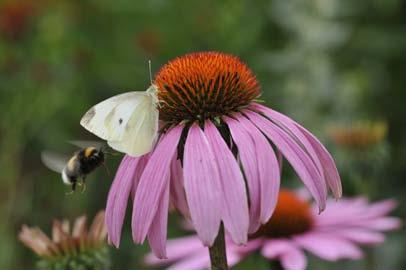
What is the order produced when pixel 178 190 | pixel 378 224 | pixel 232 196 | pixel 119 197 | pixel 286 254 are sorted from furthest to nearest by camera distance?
1. pixel 378 224
2. pixel 286 254
3. pixel 178 190
4. pixel 119 197
5. pixel 232 196

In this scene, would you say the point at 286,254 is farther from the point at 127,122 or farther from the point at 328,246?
the point at 127,122

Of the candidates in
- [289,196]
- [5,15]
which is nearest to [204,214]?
[289,196]

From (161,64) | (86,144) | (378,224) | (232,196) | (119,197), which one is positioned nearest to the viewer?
(232,196)

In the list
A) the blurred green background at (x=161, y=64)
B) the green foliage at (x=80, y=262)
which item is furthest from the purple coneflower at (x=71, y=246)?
the blurred green background at (x=161, y=64)

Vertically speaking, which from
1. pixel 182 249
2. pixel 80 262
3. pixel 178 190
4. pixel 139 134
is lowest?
pixel 182 249

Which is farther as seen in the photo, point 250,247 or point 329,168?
point 250,247

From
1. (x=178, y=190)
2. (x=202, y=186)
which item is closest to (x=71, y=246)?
(x=178, y=190)

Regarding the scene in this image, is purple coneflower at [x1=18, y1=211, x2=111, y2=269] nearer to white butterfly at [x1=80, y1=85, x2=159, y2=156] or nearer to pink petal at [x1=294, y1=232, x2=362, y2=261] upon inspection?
white butterfly at [x1=80, y1=85, x2=159, y2=156]

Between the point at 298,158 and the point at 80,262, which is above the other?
the point at 298,158

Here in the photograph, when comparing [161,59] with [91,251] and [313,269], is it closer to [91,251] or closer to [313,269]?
[313,269]
